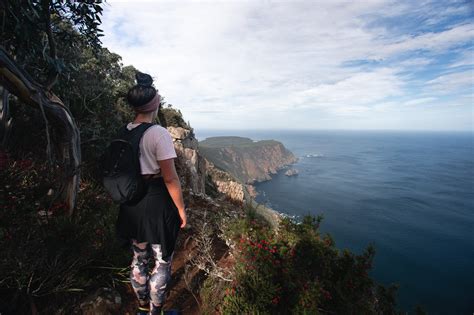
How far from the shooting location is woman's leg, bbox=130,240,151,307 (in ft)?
A: 8.17

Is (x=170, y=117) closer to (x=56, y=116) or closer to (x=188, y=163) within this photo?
(x=188, y=163)

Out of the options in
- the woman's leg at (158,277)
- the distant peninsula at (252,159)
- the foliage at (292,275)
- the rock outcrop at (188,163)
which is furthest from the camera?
the distant peninsula at (252,159)

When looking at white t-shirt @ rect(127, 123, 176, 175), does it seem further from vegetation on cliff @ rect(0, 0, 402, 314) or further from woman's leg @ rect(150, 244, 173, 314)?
vegetation on cliff @ rect(0, 0, 402, 314)

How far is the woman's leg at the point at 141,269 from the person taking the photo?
249cm

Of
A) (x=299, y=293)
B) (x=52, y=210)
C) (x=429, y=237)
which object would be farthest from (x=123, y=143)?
(x=429, y=237)

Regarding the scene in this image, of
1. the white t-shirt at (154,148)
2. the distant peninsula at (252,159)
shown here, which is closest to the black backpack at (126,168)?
the white t-shirt at (154,148)

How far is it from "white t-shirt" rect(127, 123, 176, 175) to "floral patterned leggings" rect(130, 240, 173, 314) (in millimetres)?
877

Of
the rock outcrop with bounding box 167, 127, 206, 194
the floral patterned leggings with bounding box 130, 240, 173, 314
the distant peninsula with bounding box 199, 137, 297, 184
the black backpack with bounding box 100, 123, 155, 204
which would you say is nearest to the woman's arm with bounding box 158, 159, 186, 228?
the black backpack with bounding box 100, 123, 155, 204

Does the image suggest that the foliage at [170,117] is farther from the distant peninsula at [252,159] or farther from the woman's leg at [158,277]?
the distant peninsula at [252,159]

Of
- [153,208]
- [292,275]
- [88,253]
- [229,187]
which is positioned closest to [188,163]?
[229,187]

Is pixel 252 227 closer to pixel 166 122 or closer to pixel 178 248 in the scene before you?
pixel 178 248

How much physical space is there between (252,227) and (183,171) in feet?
18.8

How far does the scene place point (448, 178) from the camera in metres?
101

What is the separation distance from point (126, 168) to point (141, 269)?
3.99 ft
